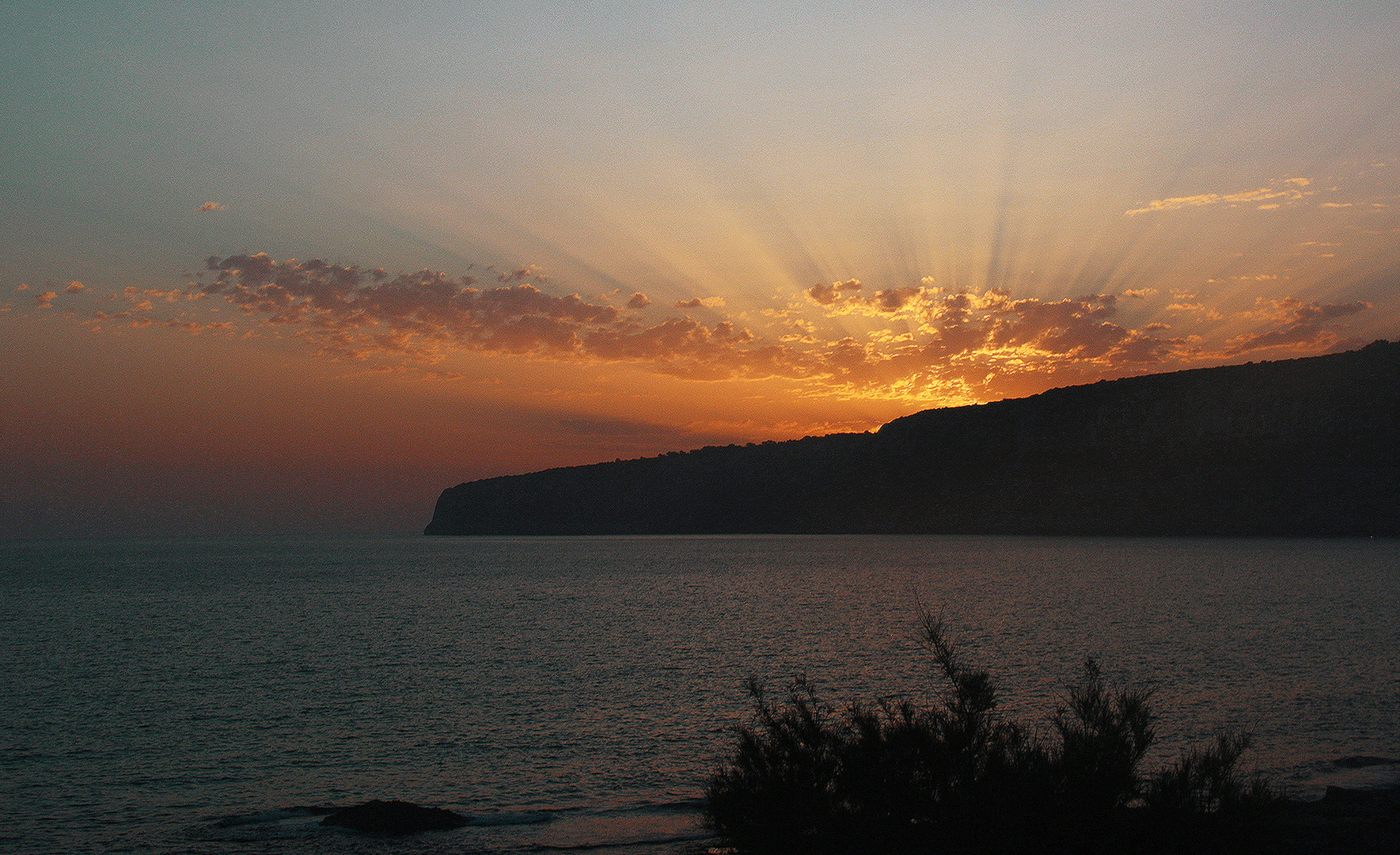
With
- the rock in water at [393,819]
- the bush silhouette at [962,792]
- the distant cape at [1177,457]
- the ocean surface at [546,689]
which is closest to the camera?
the bush silhouette at [962,792]

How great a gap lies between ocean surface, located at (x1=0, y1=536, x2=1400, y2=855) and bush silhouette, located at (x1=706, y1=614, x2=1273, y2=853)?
381 cm

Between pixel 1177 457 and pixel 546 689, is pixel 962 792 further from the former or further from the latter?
pixel 1177 457

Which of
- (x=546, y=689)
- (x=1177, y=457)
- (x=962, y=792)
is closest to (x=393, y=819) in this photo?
(x=962, y=792)

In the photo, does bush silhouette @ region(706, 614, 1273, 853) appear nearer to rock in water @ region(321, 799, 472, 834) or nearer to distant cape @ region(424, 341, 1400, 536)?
rock in water @ region(321, 799, 472, 834)

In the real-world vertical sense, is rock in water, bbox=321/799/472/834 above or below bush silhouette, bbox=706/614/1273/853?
below

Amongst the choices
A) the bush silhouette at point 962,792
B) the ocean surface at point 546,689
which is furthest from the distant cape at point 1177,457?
the bush silhouette at point 962,792

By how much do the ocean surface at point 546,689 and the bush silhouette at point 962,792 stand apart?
150 inches

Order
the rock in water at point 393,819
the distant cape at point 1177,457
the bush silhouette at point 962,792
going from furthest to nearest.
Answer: the distant cape at point 1177,457 < the rock in water at point 393,819 < the bush silhouette at point 962,792

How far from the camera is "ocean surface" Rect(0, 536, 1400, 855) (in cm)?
1594

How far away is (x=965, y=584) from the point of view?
6662 centimetres

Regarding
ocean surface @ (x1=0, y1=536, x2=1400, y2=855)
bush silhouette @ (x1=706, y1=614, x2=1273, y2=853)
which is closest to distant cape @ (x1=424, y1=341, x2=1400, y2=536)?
ocean surface @ (x1=0, y1=536, x2=1400, y2=855)

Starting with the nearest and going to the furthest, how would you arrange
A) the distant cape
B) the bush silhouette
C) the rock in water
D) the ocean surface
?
1. the bush silhouette
2. the rock in water
3. the ocean surface
4. the distant cape

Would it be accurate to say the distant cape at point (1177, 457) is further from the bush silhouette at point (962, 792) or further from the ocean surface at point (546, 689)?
the bush silhouette at point (962, 792)

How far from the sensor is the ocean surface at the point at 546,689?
52.3ft
